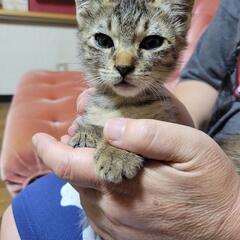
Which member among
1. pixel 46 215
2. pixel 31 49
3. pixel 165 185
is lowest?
pixel 31 49

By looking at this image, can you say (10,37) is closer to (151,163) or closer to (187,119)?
(187,119)

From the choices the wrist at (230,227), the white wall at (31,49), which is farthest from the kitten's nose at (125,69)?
the white wall at (31,49)

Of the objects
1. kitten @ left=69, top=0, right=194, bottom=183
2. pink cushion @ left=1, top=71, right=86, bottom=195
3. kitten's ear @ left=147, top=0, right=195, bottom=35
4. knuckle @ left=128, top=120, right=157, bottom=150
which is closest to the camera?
knuckle @ left=128, top=120, right=157, bottom=150

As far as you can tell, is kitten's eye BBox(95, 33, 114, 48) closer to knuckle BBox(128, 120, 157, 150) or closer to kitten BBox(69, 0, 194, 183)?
kitten BBox(69, 0, 194, 183)

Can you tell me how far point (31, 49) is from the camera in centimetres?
358

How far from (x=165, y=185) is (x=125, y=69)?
0.69 ft

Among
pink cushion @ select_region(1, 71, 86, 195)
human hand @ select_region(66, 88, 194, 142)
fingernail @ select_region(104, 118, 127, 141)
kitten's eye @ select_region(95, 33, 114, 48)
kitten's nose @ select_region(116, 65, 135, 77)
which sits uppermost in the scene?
kitten's eye @ select_region(95, 33, 114, 48)

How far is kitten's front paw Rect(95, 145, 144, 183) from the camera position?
2.13ft

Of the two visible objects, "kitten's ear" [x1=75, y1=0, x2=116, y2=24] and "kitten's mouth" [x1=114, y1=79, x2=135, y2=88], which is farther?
"kitten's ear" [x1=75, y1=0, x2=116, y2=24]

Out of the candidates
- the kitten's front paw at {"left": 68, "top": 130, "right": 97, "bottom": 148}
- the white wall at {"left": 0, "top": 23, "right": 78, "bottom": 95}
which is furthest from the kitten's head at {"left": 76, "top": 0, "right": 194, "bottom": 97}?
the white wall at {"left": 0, "top": 23, "right": 78, "bottom": 95}

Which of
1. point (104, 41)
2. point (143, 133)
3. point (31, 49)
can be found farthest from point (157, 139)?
point (31, 49)

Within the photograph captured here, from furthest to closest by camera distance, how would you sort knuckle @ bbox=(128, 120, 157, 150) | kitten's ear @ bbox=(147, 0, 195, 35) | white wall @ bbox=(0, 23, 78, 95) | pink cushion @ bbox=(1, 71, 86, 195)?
white wall @ bbox=(0, 23, 78, 95), pink cushion @ bbox=(1, 71, 86, 195), kitten's ear @ bbox=(147, 0, 195, 35), knuckle @ bbox=(128, 120, 157, 150)

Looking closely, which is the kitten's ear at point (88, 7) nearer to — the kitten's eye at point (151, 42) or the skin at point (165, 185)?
the kitten's eye at point (151, 42)

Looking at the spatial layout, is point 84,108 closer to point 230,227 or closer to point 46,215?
point 46,215
